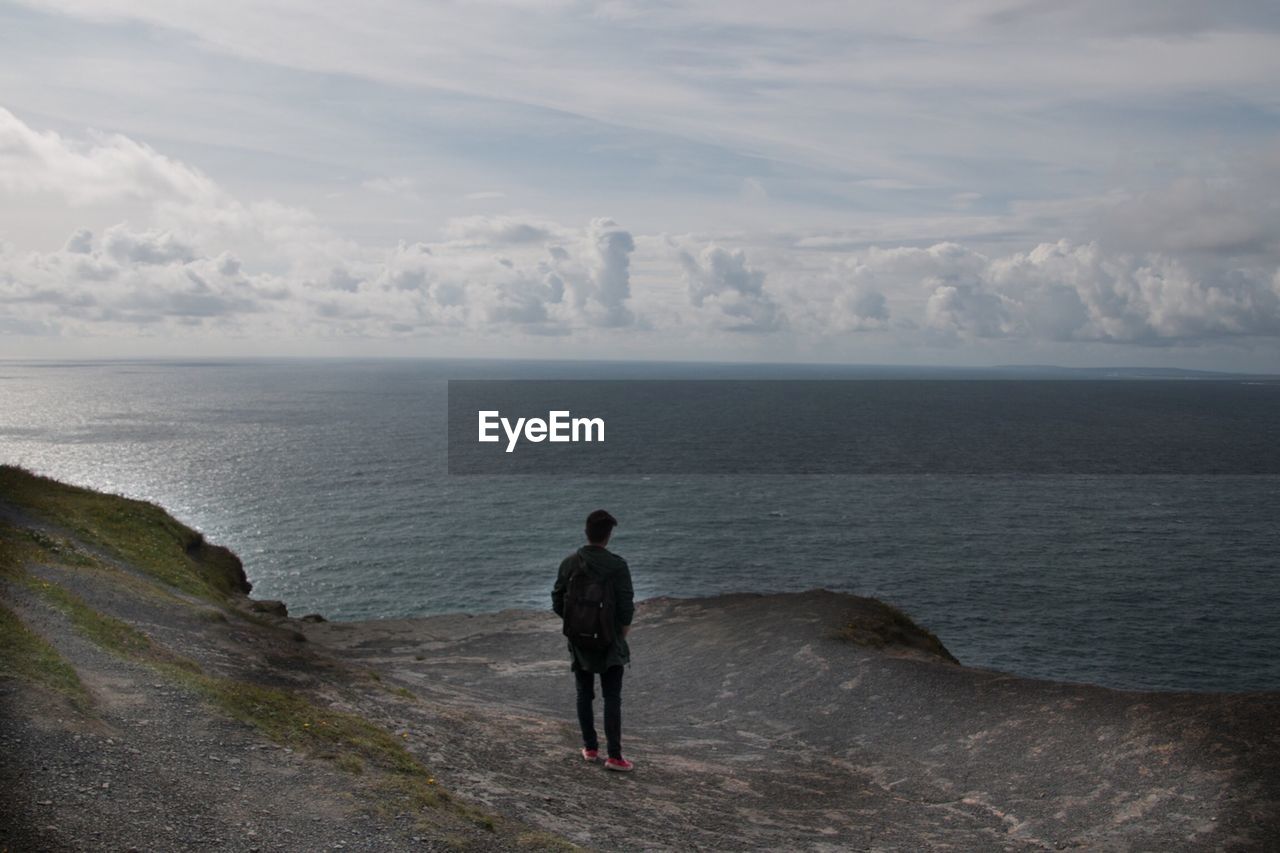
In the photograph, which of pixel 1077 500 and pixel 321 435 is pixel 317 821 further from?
pixel 321 435

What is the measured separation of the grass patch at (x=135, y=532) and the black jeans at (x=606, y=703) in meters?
26.5

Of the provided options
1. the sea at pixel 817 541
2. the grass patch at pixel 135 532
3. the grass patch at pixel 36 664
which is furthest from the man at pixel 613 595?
the grass patch at pixel 135 532

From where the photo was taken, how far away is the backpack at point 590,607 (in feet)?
50.0

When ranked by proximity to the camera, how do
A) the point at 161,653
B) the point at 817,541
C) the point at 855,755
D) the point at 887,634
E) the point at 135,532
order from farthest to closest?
1. the point at 817,541
2. the point at 135,532
3. the point at 887,634
4. the point at 855,755
5. the point at 161,653

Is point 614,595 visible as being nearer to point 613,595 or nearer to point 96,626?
point 613,595


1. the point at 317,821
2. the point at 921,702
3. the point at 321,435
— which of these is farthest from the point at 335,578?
the point at 321,435

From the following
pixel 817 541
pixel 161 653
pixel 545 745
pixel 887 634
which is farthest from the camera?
pixel 817 541

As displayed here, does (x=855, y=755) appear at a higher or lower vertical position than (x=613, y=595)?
lower

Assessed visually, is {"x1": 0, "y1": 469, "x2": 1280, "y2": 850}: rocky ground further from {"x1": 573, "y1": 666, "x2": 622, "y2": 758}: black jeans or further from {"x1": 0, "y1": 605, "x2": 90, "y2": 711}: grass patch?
{"x1": 573, "y1": 666, "x2": 622, "y2": 758}: black jeans

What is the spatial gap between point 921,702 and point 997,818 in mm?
9532

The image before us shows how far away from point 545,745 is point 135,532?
32979 mm

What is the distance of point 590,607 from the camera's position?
15.3 m

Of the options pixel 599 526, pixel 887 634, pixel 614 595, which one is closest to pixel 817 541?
pixel 887 634

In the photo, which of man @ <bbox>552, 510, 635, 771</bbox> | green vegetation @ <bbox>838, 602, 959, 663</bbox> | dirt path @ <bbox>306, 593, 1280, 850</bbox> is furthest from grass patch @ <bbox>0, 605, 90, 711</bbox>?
green vegetation @ <bbox>838, 602, 959, 663</bbox>
